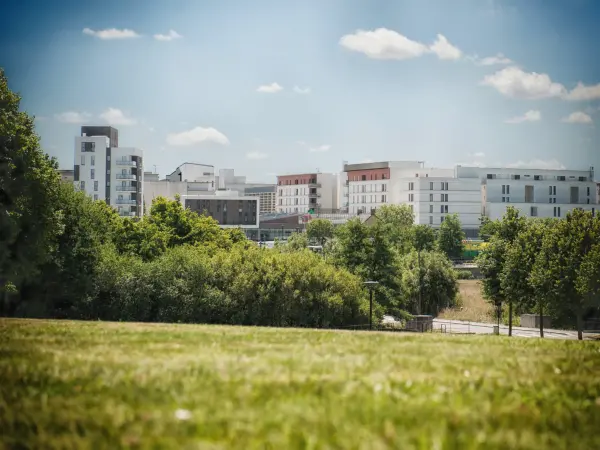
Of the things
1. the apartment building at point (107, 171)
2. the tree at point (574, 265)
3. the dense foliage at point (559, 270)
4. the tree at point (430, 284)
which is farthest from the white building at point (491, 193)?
the tree at point (574, 265)

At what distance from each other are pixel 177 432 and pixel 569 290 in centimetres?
4627

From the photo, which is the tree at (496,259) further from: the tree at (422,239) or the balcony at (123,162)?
the balcony at (123,162)

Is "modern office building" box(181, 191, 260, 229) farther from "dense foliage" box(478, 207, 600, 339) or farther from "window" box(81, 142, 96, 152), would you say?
"dense foliage" box(478, 207, 600, 339)

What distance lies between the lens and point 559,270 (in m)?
47.9

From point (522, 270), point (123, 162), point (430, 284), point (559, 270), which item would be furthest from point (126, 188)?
point (559, 270)

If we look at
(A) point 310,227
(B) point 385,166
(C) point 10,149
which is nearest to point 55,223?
(C) point 10,149

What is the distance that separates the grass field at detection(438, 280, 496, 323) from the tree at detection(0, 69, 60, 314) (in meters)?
45.3

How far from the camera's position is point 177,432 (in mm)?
6074

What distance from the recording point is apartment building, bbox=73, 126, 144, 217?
136 m

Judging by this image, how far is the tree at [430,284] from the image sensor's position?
78.9 meters

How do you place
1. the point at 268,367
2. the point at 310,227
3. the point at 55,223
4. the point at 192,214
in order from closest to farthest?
the point at 268,367 < the point at 55,223 < the point at 192,214 < the point at 310,227

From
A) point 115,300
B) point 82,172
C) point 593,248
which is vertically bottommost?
point 115,300

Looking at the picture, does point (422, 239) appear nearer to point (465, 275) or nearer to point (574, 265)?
point (465, 275)

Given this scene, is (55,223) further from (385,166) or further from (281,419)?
(385,166)
